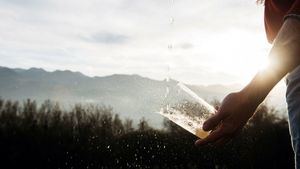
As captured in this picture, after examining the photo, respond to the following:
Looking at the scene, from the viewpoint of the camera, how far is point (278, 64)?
1.34m

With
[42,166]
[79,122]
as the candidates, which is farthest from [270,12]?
[79,122]

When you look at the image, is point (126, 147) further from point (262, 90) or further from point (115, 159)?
point (262, 90)

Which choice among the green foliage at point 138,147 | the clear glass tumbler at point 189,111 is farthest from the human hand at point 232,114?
the green foliage at point 138,147

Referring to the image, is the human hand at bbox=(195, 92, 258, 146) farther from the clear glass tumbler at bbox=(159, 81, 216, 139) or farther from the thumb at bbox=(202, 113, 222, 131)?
the clear glass tumbler at bbox=(159, 81, 216, 139)

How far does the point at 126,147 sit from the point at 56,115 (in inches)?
340

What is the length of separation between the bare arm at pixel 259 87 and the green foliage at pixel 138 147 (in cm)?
2252

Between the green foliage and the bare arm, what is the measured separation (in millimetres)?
22516

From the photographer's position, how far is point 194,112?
1.68 meters

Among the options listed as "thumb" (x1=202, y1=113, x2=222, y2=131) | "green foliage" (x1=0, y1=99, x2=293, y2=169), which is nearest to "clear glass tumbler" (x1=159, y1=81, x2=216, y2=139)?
"thumb" (x1=202, y1=113, x2=222, y2=131)

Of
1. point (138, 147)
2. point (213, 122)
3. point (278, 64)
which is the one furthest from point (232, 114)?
point (138, 147)

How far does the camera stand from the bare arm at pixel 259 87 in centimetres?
134

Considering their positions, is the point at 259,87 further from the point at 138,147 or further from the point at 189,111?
the point at 138,147

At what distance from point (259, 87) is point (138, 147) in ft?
82.8

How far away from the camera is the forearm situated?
1.34 meters
